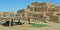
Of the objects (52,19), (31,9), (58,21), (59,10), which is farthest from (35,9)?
(58,21)

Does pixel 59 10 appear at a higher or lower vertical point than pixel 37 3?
lower

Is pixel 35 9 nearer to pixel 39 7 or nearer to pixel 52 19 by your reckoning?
pixel 39 7

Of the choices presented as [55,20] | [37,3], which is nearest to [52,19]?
[55,20]

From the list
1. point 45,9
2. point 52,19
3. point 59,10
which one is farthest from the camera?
point 45,9

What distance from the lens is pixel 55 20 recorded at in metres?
45.1

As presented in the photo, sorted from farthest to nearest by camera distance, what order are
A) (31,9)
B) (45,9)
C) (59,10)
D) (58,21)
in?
(31,9) → (45,9) → (59,10) → (58,21)

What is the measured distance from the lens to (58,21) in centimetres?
4319

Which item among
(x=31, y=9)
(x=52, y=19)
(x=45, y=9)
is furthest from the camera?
(x=31, y=9)

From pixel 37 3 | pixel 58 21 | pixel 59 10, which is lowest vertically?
pixel 58 21

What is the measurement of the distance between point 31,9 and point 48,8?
9014mm

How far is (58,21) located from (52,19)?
15.4 feet

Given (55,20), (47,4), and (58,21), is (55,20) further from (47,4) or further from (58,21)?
(47,4)

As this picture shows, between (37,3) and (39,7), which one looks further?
(37,3)

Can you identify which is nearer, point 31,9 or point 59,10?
point 59,10
